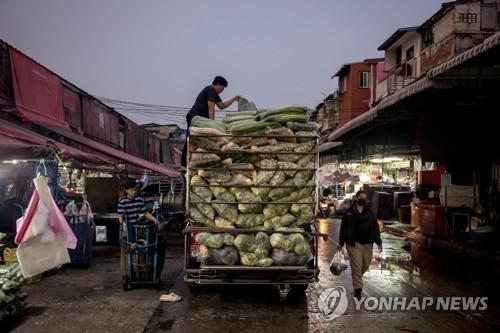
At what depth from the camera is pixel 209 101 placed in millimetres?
8305

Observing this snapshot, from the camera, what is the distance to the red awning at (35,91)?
414 inches

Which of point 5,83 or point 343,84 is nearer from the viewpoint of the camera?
point 5,83

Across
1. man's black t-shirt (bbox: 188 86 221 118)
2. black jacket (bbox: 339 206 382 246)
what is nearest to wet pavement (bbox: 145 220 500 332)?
black jacket (bbox: 339 206 382 246)

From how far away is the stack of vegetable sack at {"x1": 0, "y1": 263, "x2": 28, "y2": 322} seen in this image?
5.53 m

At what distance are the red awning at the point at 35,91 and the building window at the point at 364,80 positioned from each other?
30.4 meters

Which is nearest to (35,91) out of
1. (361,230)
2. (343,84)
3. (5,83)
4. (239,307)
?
(5,83)

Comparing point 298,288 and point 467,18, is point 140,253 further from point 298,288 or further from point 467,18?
point 467,18

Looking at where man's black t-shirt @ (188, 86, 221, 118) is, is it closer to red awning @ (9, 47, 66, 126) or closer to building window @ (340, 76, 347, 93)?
red awning @ (9, 47, 66, 126)

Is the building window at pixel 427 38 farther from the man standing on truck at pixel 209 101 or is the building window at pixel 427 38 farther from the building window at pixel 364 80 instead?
the man standing on truck at pixel 209 101

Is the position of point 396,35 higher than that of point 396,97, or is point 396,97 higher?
point 396,35

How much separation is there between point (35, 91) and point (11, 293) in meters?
7.11

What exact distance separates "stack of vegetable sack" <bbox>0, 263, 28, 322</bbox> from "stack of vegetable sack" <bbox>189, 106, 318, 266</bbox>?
2489 mm

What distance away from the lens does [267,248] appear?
648 cm

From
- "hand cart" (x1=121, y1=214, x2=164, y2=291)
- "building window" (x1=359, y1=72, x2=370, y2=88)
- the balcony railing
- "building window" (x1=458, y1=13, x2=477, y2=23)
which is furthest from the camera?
"building window" (x1=359, y1=72, x2=370, y2=88)
